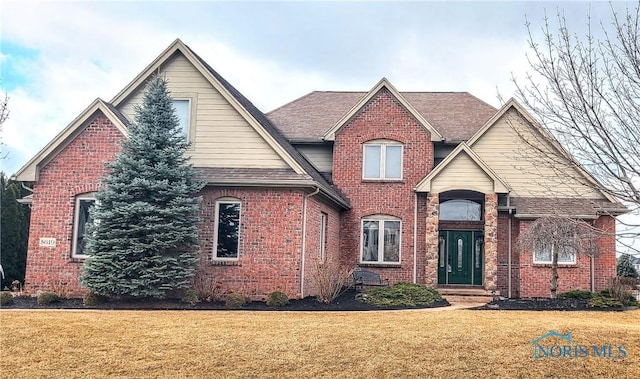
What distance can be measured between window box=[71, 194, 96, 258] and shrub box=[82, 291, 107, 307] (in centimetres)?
202

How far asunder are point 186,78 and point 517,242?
12131mm

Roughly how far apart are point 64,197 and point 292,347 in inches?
408

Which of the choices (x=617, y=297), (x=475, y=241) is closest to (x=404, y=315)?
(x=617, y=297)

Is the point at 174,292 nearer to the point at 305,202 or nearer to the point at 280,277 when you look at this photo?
the point at 280,277

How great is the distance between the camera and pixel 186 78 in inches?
742

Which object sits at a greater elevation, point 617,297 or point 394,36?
point 394,36

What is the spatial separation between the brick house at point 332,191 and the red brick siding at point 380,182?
0.04 metres

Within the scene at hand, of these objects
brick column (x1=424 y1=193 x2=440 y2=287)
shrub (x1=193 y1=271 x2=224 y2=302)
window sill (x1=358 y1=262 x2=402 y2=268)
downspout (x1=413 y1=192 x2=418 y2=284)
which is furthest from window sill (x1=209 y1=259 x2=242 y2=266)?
downspout (x1=413 y1=192 x2=418 y2=284)

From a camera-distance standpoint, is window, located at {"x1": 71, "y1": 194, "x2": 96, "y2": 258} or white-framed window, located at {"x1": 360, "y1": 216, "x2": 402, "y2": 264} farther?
white-framed window, located at {"x1": 360, "y1": 216, "x2": 402, "y2": 264}

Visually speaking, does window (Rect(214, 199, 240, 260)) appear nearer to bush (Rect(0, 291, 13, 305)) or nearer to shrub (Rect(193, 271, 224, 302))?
shrub (Rect(193, 271, 224, 302))

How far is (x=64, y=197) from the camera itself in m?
17.5

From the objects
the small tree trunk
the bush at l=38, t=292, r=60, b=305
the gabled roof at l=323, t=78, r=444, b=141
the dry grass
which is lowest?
the dry grass

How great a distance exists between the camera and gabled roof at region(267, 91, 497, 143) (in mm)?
Answer: 23500

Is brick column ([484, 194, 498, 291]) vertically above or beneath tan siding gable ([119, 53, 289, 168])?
beneath
